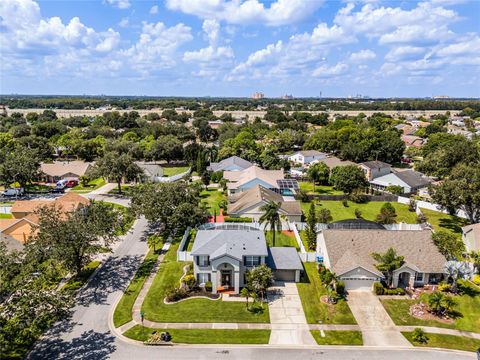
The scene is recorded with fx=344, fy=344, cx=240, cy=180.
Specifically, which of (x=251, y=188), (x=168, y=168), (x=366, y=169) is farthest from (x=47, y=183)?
(x=366, y=169)

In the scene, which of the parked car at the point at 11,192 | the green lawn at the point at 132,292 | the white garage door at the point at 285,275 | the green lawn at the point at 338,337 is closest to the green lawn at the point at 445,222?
the white garage door at the point at 285,275

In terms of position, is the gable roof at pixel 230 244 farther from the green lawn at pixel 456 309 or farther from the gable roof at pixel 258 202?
the gable roof at pixel 258 202

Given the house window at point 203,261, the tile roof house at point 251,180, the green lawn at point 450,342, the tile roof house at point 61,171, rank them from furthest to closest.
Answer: the tile roof house at point 61,171 < the tile roof house at point 251,180 < the house window at point 203,261 < the green lawn at point 450,342

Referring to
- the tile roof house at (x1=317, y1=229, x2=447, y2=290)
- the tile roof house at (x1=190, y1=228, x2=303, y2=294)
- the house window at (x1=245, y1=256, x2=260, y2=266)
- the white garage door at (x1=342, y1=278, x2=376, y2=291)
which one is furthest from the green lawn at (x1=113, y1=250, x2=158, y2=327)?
the white garage door at (x1=342, y1=278, x2=376, y2=291)

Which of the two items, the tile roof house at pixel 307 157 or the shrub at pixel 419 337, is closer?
the shrub at pixel 419 337

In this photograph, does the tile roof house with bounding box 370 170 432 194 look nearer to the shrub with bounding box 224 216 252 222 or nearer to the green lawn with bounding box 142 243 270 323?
the shrub with bounding box 224 216 252 222

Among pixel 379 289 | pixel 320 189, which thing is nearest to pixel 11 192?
pixel 320 189
